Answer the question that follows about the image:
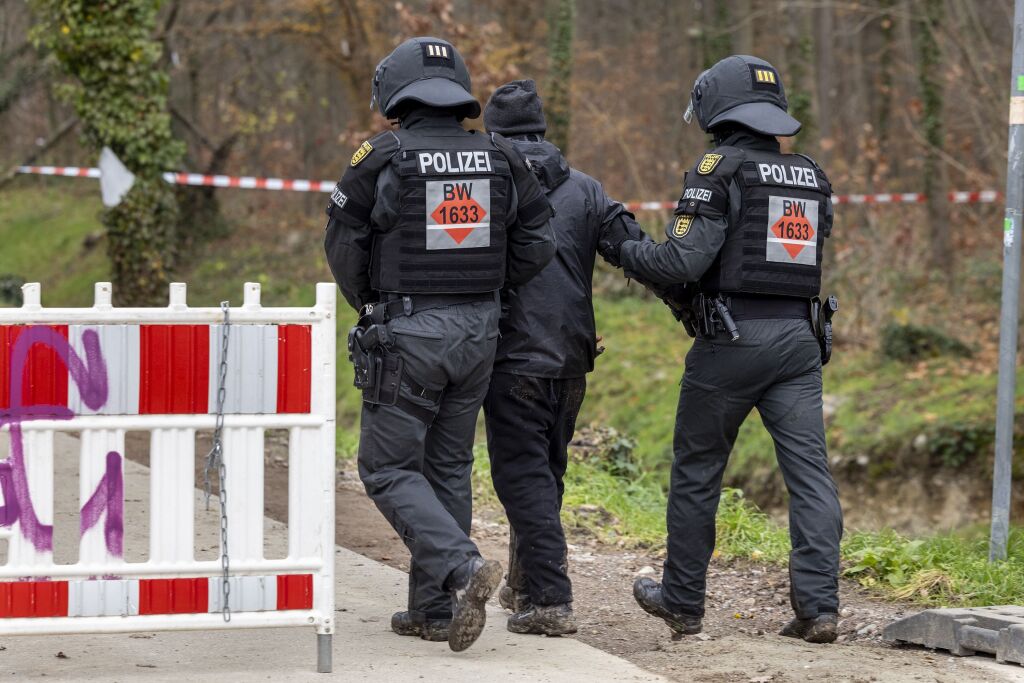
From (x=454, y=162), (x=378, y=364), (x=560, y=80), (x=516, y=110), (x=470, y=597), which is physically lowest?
(x=470, y=597)

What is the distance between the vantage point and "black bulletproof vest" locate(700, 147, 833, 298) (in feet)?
15.9

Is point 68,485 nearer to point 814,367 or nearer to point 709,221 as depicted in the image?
point 709,221

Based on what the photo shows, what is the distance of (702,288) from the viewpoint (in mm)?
4996

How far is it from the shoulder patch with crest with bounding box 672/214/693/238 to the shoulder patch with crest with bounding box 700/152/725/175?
0.18m

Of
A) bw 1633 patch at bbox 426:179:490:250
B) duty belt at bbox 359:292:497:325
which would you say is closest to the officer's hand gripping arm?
bw 1633 patch at bbox 426:179:490:250

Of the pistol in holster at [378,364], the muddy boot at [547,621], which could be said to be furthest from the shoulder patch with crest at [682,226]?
the muddy boot at [547,621]

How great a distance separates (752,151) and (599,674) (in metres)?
2.07

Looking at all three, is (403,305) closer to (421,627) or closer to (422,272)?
(422,272)

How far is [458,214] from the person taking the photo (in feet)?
14.8

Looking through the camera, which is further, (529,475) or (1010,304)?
(1010,304)

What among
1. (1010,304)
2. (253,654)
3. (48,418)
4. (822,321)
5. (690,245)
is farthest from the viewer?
(1010,304)

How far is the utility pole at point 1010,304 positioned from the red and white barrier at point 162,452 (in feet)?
11.0

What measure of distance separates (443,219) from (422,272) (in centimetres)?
20

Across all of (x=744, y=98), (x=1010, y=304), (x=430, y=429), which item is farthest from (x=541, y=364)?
(x=1010, y=304)
